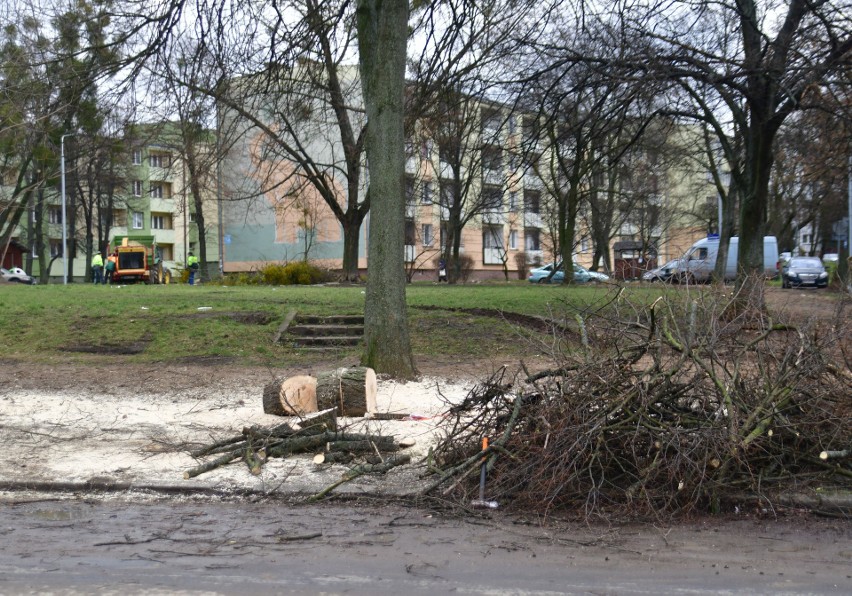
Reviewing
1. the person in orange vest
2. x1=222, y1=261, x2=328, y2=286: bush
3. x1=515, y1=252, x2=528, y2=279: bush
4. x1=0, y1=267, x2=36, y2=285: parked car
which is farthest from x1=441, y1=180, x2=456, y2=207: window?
x1=0, y1=267, x2=36, y2=285: parked car

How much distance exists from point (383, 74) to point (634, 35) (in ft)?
16.6

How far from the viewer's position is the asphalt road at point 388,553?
4754 millimetres

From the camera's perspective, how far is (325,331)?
16406mm

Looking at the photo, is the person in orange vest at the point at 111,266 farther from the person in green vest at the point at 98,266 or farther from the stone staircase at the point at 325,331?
the stone staircase at the point at 325,331

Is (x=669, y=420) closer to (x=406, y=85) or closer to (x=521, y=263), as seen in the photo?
(x=406, y=85)

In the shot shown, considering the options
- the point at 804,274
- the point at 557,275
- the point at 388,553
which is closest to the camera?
the point at 388,553

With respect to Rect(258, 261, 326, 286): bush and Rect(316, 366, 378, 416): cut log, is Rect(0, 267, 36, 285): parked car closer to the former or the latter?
Rect(258, 261, 326, 286): bush

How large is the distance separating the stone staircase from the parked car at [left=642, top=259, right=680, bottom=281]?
26.0 feet

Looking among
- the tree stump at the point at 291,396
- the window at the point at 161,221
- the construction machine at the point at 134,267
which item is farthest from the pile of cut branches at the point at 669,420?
the window at the point at 161,221

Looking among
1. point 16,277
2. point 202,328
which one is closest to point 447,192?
point 202,328

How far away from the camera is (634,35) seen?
13953 mm

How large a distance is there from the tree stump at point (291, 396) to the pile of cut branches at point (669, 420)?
2730 millimetres

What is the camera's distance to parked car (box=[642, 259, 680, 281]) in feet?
26.1

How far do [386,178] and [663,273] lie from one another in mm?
4572
